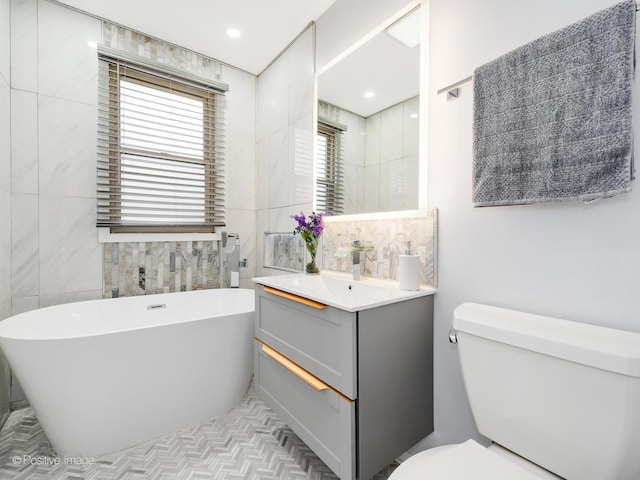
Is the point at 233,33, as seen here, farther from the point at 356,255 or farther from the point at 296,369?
the point at 296,369

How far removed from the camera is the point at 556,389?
80cm

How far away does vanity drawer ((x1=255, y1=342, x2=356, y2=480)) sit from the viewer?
1066 mm

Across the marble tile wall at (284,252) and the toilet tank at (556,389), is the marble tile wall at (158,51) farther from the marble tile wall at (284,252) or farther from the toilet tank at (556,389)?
the toilet tank at (556,389)

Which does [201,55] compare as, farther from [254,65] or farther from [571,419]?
[571,419]

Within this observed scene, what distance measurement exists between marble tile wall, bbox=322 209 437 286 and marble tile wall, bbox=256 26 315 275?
1.17 ft

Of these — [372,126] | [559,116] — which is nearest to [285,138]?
[372,126]

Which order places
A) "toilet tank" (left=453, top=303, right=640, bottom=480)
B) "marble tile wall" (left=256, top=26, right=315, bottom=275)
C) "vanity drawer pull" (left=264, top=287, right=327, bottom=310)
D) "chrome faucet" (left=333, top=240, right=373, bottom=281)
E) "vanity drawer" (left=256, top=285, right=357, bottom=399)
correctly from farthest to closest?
"marble tile wall" (left=256, top=26, right=315, bottom=275) → "chrome faucet" (left=333, top=240, right=373, bottom=281) → "vanity drawer pull" (left=264, top=287, right=327, bottom=310) → "vanity drawer" (left=256, top=285, right=357, bottom=399) → "toilet tank" (left=453, top=303, right=640, bottom=480)

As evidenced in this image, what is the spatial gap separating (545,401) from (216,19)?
2689 millimetres

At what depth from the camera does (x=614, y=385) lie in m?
0.70

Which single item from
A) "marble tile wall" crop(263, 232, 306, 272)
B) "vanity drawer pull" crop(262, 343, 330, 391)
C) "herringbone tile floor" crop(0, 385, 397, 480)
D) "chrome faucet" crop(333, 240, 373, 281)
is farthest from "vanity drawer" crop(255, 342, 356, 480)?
"marble tile wall" crop(263, 232, 306, 272)

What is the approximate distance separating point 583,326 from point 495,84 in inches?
33.3

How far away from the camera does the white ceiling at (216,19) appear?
6.40ft

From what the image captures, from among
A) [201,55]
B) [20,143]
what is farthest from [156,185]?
[201,55]

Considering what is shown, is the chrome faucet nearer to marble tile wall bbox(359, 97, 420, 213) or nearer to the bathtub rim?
marble tile wall bbox(359, 97, 420, 213)
